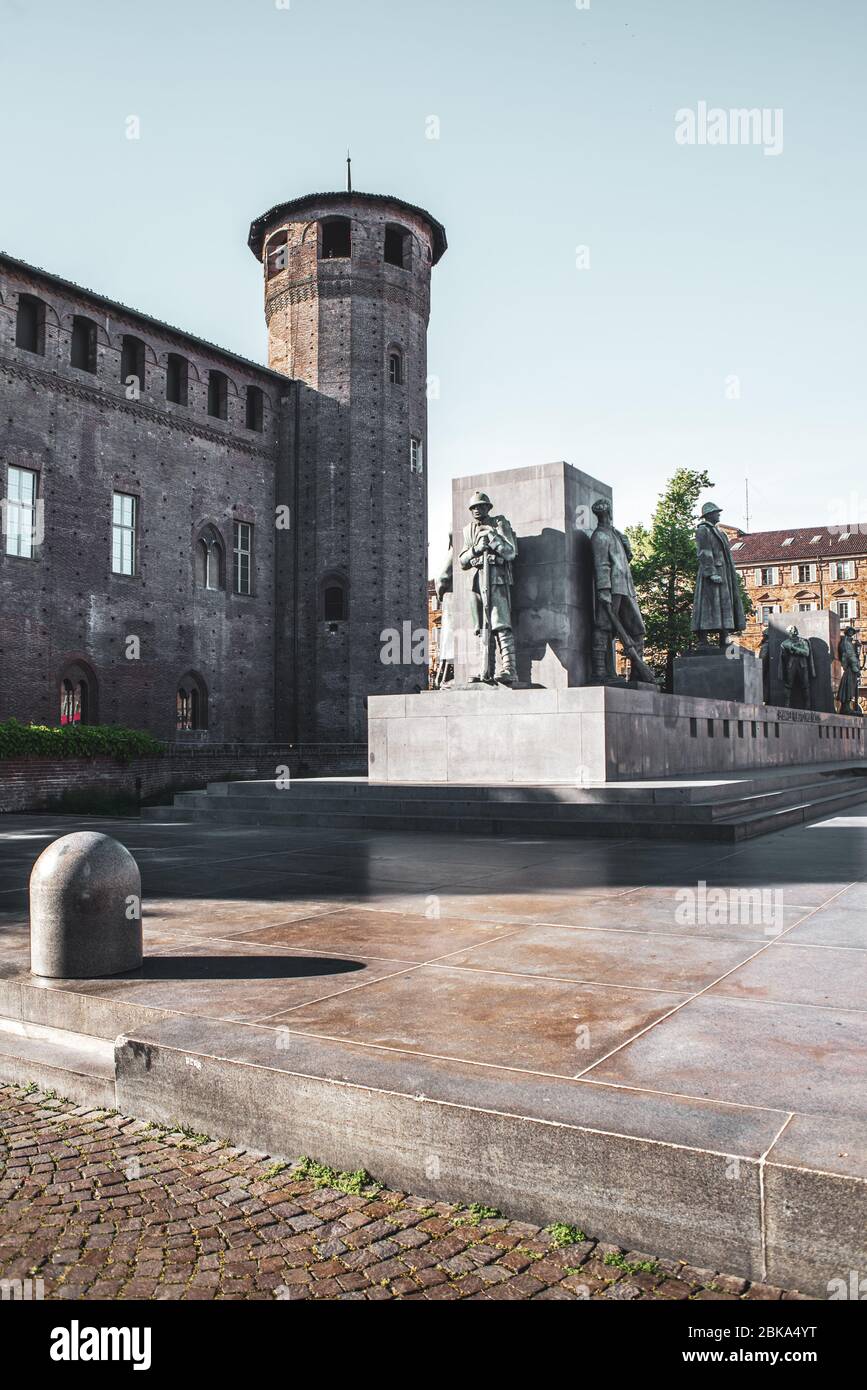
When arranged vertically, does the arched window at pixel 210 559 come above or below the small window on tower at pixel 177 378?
below

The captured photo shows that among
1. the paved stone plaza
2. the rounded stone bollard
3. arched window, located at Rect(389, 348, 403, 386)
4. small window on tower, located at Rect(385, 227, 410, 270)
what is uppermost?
small window on tower, located at Rect(385, 227, 410, 270)

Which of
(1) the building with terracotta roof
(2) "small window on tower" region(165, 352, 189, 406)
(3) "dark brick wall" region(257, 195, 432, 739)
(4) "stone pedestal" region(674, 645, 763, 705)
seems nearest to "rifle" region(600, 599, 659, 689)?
(4) "stone pedestal" region(674, 645, 763, 705)

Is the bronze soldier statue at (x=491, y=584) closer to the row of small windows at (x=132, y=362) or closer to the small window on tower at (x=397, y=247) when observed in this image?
the row of small windows at (x=132, y=362)

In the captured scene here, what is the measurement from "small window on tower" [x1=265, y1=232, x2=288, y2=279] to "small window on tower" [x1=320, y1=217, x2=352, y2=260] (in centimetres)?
196

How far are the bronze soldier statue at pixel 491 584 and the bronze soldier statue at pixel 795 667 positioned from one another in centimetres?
1913

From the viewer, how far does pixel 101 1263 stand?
2861 mm

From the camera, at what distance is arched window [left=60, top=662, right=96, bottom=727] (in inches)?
1275

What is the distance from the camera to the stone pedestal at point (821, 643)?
114 ft

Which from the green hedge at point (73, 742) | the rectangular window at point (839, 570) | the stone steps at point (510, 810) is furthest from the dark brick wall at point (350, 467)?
the rectangular window at point (839, 570)

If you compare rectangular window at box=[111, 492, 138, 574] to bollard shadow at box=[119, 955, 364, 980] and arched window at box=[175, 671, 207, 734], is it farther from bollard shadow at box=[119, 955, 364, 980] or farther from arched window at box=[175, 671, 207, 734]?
bollard shadow at box=[119, 955, 364, 980]

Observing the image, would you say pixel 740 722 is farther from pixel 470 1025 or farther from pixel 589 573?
pixel 470 1025

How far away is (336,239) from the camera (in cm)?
4069

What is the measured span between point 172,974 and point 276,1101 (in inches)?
64.1

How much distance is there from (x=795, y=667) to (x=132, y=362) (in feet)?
81.5
